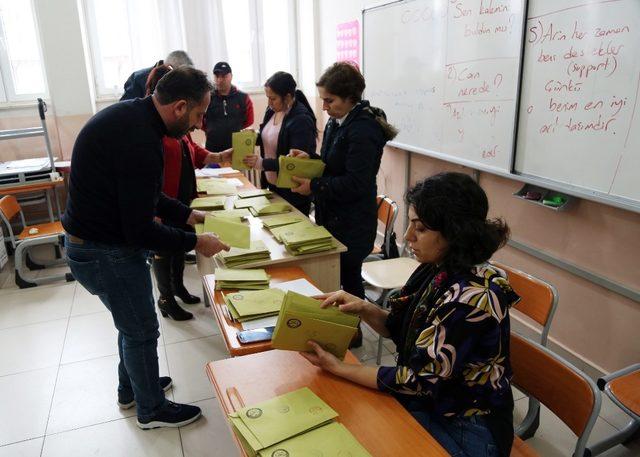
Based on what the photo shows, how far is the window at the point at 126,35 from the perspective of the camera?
499 centimetres

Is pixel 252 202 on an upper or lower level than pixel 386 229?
upper

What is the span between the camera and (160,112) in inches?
65.6

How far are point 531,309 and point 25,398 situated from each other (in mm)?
2540

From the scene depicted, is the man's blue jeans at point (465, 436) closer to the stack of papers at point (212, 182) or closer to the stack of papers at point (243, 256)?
the stack of papers at point (243, 256)

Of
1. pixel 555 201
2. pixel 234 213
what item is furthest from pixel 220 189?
pixel 555 201

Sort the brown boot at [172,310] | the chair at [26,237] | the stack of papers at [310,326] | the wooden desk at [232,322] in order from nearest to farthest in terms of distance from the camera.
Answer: the stack of papers at [310,326] → the wooden desk at [232,322] → the brown boot at [172,310] → the chair at [26,237]

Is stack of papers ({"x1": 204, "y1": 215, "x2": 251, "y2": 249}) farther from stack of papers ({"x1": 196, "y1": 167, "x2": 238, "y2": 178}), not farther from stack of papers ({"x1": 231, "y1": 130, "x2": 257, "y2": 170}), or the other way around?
stack of papers ({"x1": 196, "y1": 167, "x2": 238, "y2": 178})

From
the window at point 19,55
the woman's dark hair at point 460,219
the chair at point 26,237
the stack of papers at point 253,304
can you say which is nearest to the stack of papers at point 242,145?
the stack of papers at point 253,304

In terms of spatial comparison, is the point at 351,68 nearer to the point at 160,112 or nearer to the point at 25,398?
the point at 160,112

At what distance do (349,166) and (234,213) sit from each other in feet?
2.70

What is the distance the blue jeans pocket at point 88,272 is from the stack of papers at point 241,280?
0.44 metres

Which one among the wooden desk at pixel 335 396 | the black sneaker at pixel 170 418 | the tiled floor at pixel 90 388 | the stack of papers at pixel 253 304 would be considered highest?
Result: the stack of papers at pixel 253 304

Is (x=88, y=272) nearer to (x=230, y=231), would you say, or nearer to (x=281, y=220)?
(x=230, y=231)

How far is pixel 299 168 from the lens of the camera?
2.46 m
